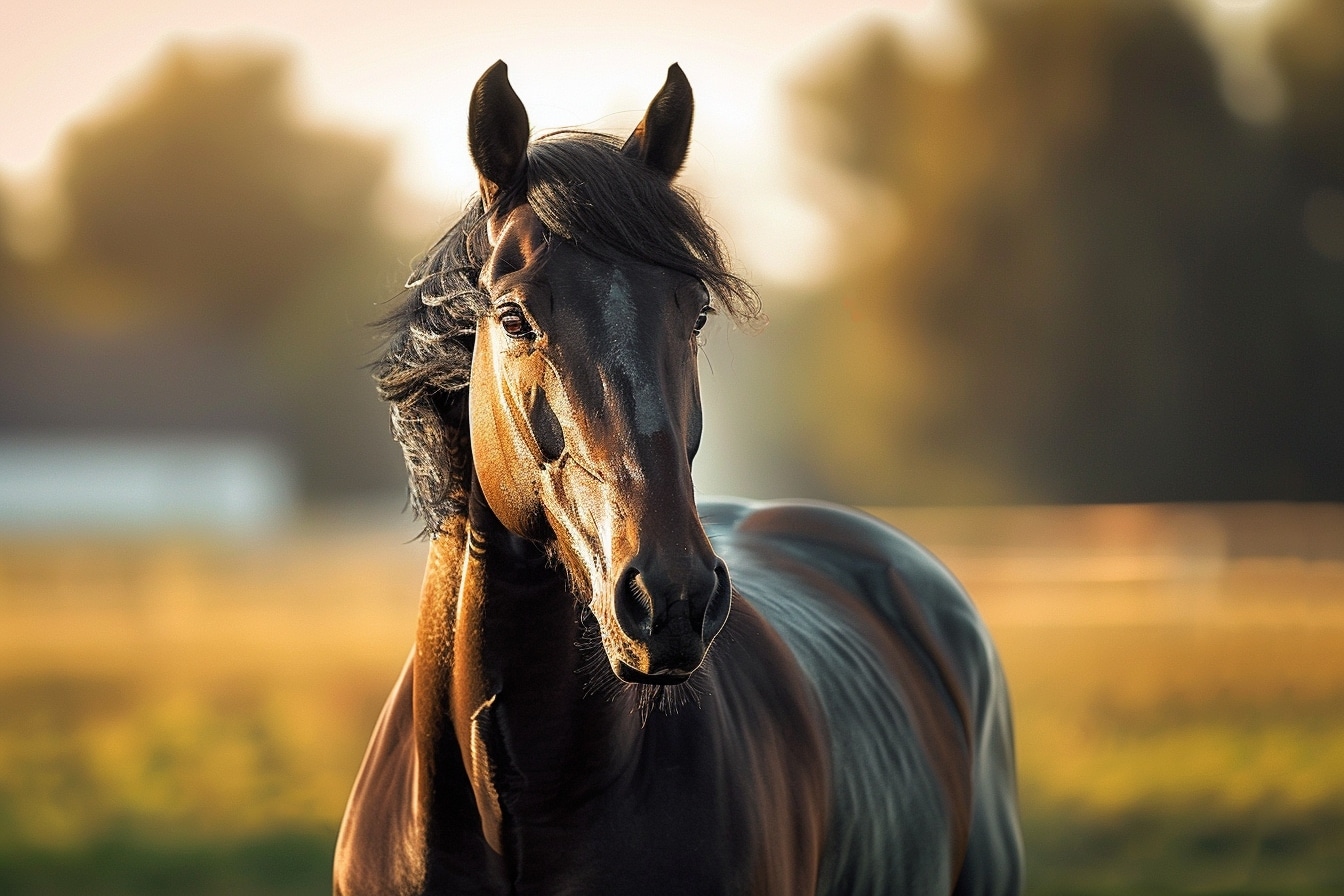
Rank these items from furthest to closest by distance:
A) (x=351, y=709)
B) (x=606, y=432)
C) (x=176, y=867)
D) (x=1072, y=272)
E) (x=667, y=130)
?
(x=1072, y=272), (x=351, y=709), (x=176, y=867), (x=667, y=130), (x=606, y=432)

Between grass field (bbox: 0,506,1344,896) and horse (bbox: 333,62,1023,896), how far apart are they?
16.8 feet

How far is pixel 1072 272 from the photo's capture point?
79.1 feet

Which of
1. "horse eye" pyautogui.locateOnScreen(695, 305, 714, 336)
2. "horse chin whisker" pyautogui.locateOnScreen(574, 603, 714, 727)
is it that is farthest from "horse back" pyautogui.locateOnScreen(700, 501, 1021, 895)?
"horse eye" pyautogui.locateOnScreen(695, 305, 714, 336)

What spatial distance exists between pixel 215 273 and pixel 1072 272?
1634cm

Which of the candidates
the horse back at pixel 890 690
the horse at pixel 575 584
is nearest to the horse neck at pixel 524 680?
the horse at pixel 575 584

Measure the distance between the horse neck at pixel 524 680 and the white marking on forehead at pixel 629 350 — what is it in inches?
16.1

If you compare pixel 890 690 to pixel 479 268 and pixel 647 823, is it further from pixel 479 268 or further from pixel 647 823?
pixel 479 268

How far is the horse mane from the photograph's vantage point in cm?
210

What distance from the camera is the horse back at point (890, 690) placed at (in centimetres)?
303

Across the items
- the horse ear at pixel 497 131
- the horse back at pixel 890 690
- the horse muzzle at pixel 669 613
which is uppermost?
the horse ear at pixel 497 131

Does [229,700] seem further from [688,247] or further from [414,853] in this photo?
[688,247]

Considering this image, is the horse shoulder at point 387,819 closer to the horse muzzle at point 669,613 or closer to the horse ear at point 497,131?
the horse muzzle at point 669,613

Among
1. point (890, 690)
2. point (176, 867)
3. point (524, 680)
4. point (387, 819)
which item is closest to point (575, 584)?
point (524, 680)

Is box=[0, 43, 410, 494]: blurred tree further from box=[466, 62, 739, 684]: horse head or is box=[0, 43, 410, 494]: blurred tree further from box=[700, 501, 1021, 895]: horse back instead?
box=[466, 62, 739, 684]: horse head
